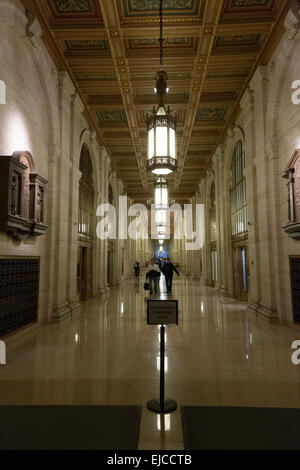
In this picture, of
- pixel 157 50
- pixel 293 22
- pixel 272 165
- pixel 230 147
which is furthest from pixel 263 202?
pixel 157 50

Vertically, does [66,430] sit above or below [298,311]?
below

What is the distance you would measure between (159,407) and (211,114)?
10719 millimetres

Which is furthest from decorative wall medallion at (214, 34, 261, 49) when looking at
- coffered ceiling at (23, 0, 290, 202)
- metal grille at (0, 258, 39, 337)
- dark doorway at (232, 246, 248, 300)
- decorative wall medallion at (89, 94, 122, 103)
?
metal grille at (0, 258, 39, 337)

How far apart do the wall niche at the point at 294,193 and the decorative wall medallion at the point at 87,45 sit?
564 cm

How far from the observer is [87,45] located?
7.31 metres

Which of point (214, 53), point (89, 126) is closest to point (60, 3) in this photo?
point (214, 53)

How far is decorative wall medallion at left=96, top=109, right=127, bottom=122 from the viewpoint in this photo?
10.8 meters

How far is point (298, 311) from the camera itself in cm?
611

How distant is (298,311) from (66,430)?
5.40 m

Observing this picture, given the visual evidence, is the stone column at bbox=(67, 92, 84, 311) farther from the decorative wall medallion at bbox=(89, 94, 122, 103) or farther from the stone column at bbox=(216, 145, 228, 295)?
the stone column at bbox=(216, 145, 228, 295)

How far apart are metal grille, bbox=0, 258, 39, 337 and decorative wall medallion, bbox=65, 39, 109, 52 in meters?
5.72

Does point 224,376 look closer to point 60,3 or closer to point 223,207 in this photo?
point 60,3
